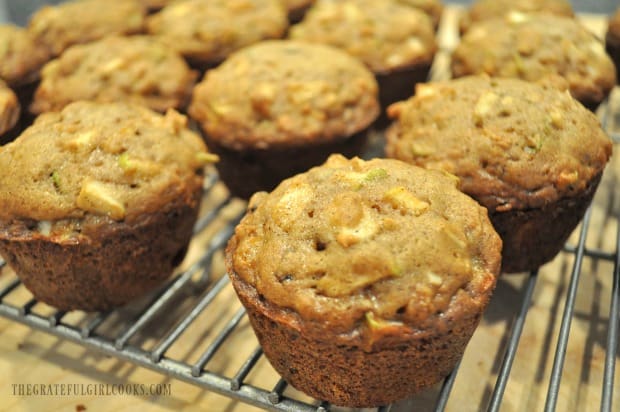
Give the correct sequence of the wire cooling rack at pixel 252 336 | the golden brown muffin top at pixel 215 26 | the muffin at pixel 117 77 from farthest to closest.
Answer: the golden brown muffin top at pixel 215 26
the muffin at pixel 117 77
the wire cooling rack at pixel 252 336

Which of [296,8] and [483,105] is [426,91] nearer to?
[483,105]

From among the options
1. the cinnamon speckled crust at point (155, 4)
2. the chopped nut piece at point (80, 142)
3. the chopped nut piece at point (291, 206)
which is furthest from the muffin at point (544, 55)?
the cinnamon speckled crust at point (155, 4)

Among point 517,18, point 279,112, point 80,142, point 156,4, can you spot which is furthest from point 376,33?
point 80,142

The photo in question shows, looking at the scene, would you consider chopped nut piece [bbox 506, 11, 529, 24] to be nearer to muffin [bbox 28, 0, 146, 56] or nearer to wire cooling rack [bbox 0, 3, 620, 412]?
wire cooling rack [bbox 0, 3, 620, 412]

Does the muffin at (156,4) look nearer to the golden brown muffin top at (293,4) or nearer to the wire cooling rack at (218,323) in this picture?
the golden brown muffin top at (293,4)

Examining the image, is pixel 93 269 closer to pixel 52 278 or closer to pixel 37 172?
pixel 52 278
